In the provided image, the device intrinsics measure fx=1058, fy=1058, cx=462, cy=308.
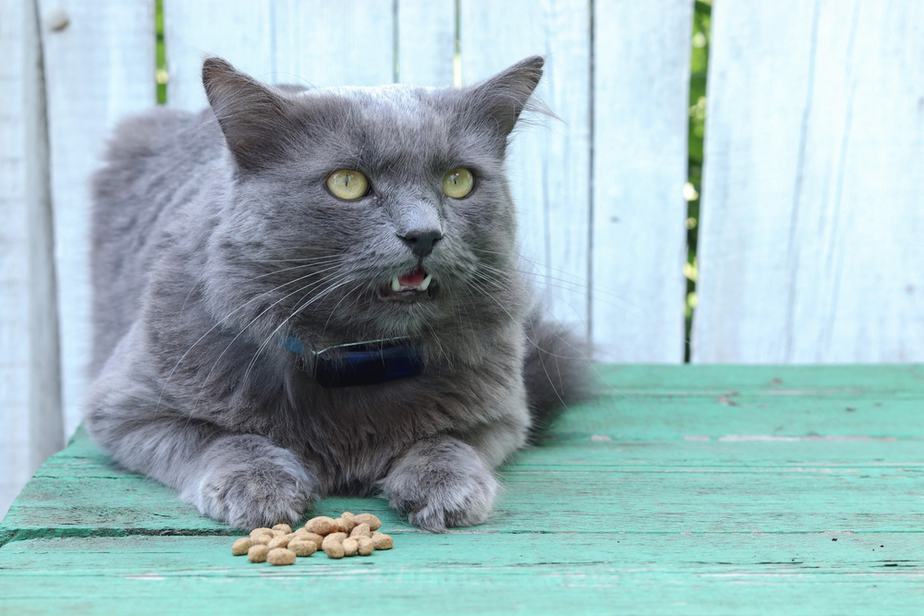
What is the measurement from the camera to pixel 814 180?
290 centimetres

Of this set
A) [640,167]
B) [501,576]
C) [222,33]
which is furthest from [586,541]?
[222,33]

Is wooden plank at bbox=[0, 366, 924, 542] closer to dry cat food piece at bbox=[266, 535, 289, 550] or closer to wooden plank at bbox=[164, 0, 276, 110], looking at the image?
dry cat food piece at bbox=[266, 535, 289, 550]

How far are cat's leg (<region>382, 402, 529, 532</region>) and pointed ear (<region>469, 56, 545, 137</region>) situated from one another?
0.59 metres

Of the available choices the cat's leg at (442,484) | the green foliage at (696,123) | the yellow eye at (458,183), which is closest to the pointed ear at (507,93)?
the yellow eye at (458,183)

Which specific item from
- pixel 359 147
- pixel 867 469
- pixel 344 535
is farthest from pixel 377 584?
pixel 867 469

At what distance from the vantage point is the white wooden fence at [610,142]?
281cm

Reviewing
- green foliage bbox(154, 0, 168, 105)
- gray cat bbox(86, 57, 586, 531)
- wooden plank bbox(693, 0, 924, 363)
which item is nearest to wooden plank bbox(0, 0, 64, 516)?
green foliage bbox(154, 0, 168, 105)

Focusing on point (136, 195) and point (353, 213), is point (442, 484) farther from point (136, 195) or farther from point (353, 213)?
point (136, 195)

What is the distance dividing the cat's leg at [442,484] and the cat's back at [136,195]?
2.64 ft

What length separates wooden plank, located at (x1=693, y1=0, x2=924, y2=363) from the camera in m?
2.84

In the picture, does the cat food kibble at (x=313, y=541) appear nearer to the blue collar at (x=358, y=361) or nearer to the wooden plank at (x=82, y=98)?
the blue collar at (x=358, y=361)

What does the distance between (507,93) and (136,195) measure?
120 cm

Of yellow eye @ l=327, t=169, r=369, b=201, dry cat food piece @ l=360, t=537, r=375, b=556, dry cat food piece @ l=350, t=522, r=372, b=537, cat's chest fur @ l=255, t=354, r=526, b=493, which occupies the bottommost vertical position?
dry cat food piece @ l=360, t=537, r=375, b=556

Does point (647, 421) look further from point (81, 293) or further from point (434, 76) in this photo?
point (81, 293)
